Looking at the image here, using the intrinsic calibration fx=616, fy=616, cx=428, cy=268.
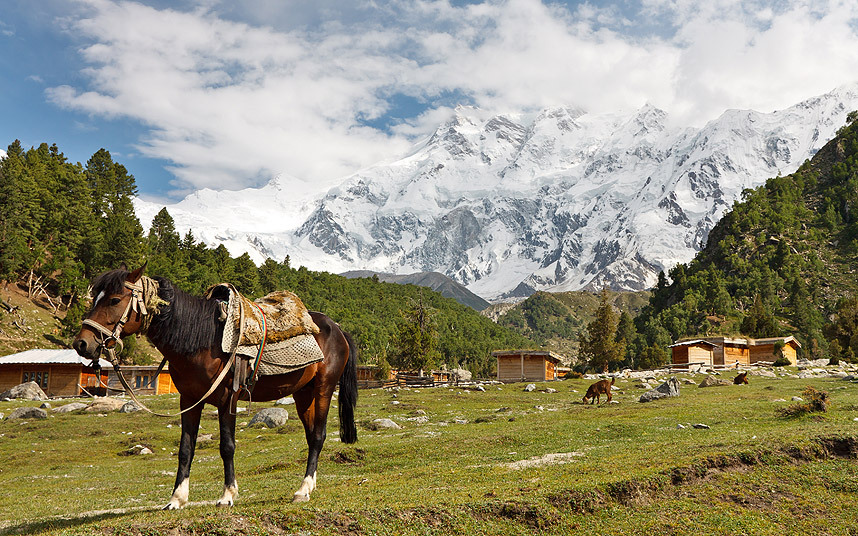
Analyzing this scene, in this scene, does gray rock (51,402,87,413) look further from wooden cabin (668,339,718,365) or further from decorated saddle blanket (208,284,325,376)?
wooden cabin (668,339,718,365)

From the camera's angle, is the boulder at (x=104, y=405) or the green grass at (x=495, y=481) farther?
the boulder at (x=104, y=405)

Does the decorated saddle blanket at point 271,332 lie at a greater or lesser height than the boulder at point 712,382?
greater

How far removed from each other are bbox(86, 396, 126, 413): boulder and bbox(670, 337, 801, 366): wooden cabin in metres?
63.8

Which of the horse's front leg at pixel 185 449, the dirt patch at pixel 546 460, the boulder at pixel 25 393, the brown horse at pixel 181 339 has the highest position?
the brown horse at pixel 181 339

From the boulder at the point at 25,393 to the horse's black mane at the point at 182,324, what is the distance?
51.4 meters

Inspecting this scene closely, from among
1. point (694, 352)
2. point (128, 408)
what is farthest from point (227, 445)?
point (694, 352)

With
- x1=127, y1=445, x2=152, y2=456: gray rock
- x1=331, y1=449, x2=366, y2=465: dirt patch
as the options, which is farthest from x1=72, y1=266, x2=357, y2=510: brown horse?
x1=127, y1=445, x2=152, y2=456: gray rock

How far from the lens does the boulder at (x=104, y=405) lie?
40.5 meters

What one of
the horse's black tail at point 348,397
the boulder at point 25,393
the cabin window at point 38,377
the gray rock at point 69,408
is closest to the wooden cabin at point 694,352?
the gray rock at point 69,408

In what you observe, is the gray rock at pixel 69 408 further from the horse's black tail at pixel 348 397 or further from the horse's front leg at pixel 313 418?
the horse's front leg at pixel 313 418

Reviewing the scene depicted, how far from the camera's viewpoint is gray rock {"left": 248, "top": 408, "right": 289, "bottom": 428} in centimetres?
3250

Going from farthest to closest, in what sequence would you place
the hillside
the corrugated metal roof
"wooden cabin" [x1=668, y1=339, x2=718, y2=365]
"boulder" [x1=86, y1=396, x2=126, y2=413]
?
1. the hillside
2. "wooden cabin" [x1=668, y1=339, x2=718, y2=365]
3. the corrugated metal roof
4. "boulder" [x1=86, y1=396, x2=126, y2=413]

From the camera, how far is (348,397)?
1316 centimetres

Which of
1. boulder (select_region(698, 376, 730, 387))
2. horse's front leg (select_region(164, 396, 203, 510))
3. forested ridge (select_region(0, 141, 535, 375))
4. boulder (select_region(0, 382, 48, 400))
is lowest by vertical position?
boulder (select_region(0, 382, 48, 400))
